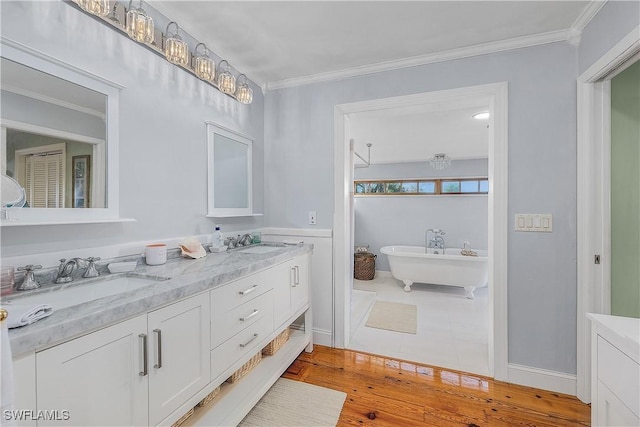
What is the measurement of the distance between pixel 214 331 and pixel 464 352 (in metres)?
2.13

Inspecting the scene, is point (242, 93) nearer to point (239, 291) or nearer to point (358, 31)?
point (358, 31)

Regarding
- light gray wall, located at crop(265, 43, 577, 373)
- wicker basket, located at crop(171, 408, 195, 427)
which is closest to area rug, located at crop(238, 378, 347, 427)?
wicker basket, located at crop(171, 408, 195, 427)

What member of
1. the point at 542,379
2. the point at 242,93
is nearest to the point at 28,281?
the point at 242,93

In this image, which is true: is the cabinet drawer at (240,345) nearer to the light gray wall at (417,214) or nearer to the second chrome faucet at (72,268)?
the second chrome faucet at (72,268)

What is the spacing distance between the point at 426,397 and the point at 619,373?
43.8 inches

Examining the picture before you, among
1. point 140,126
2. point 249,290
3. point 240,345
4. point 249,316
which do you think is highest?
point 140,126

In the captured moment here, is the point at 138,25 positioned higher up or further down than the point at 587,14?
further down

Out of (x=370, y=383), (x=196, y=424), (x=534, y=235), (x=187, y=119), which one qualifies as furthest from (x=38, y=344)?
(x=534, y=235)

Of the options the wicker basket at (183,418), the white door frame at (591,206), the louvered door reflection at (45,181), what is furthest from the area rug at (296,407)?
the white door frame at (591,206)

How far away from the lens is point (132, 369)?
3.09 ft

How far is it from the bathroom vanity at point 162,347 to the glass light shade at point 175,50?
3.83ft

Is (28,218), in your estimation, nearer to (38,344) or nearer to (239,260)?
(38,344)

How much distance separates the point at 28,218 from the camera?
109cm

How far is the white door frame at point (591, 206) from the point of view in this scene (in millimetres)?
1721
